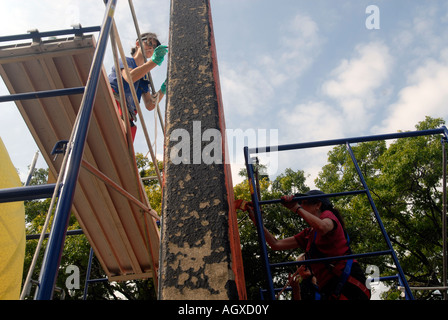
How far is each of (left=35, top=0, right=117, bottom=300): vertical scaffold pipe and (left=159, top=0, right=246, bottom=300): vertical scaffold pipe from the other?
0.39 metres

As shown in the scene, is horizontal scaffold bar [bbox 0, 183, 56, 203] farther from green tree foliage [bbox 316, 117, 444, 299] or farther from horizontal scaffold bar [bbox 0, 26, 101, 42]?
green tree foliage [bbox 316, 117, 444, 299]

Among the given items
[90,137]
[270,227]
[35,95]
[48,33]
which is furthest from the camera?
[270,227]

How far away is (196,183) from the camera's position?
146 cm

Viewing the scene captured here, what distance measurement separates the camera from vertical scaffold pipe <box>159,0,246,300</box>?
1.22 meters

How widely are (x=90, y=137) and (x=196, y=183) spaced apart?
5.02 ft

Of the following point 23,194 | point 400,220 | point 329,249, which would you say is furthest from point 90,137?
point 400,220

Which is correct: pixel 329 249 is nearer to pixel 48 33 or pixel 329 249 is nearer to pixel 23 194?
pixel 23 194

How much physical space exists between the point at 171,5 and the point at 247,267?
13176 millimetres

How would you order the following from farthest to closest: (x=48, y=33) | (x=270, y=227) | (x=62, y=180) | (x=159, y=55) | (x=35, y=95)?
1. (x=270, y=227)
2. (x=159, y=55)
3. (x=48, y=33)
4. (x=35, y=95)
5. (x=62, y=180)

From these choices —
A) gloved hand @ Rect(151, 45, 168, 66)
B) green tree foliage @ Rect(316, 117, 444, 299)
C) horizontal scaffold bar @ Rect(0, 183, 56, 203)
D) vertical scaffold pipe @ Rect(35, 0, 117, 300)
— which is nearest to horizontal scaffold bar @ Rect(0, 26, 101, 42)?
vertical scaffold pipe @ Rect(35, 0, 117, 300)

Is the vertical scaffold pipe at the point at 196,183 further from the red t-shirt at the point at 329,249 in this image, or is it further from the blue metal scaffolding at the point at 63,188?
the red t-shirt at the point at 329,249
